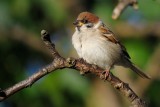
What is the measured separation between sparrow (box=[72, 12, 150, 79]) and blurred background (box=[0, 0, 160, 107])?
0.43 meters

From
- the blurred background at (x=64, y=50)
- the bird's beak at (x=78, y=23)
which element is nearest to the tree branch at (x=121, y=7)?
the bird's beak at (x=78, y=23)

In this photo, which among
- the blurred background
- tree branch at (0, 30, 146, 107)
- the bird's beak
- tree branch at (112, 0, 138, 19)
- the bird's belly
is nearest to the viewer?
tree branch at (0, 30, 146, 107)

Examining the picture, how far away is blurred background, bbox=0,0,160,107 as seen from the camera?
4922mm

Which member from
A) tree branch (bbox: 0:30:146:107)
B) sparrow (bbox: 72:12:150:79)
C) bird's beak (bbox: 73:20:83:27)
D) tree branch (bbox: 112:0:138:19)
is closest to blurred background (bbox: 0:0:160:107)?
sparrow (bbox: 72:12:150:79)

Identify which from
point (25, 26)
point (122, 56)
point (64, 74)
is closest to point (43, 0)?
point (25, 26)

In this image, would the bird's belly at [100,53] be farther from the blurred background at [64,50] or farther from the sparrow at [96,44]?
the blurred background at [64,50]

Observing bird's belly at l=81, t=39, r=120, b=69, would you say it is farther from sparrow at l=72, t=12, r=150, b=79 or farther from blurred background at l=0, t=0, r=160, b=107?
blurred background at l=0, t=0, r=160, b=107

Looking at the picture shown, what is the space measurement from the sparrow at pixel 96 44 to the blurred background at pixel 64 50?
1.41 feet

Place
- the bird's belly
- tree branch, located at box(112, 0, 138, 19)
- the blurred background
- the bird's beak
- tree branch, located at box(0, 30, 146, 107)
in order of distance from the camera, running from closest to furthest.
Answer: tree branch, located at box(0, 30, 146, 107), tree branch, located at box(112, 0, 138, 19), the bird's belly, the bird's beak, the blurred background

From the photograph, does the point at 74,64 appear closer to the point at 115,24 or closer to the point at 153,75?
the point at 153,75

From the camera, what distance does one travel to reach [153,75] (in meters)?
5.14

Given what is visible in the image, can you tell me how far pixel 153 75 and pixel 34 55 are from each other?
134 centimetres

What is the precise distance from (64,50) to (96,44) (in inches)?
61.0

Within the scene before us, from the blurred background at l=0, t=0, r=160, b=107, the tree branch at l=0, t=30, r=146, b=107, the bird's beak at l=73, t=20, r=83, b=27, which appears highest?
the tree branch at l=0, t=30, r=146, b=107
